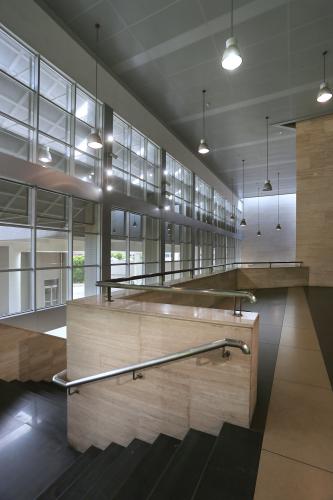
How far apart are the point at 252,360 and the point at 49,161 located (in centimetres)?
618

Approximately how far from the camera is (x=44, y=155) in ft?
18.9

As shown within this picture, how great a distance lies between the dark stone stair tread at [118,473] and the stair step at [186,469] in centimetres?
39

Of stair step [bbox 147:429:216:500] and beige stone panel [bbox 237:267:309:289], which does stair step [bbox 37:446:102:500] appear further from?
beige stone panel [bbox 237:267:309:289]

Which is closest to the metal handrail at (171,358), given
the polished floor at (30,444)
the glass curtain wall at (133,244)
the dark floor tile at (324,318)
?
the polished floor at (30,444)

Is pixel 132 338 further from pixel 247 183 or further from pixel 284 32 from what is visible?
pixel 247 183

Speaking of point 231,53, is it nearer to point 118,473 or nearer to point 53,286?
point 118,473

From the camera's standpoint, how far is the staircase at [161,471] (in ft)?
4.65

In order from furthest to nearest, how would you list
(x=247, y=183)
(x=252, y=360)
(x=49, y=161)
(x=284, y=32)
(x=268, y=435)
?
(x=247, y=183) < (x=49, y=161) < (x=284, y=32) < (x=252, y=360) < (x=268, y=435)

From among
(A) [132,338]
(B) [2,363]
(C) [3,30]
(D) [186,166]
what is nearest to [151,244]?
(D) [186,166]

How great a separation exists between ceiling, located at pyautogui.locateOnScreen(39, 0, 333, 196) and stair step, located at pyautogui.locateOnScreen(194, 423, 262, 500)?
281 inches

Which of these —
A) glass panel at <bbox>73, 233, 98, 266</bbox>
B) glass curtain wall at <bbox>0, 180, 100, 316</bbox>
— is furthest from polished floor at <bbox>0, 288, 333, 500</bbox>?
glass panel at <bbox>73, 233, 98, 266</bbox>

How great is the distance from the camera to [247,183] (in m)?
18.5

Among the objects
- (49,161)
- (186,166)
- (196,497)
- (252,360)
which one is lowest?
(196,497)

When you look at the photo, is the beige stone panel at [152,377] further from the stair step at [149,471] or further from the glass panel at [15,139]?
the glass panel at [15,139]
